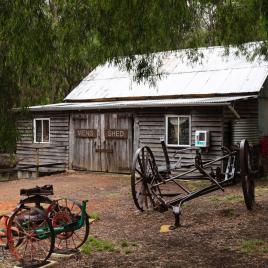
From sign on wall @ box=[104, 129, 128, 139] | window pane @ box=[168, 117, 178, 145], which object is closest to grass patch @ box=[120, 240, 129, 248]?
window pane @ box=[168, 117, 178, 145]

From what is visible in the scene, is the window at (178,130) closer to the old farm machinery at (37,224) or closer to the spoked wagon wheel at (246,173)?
the spoked wagon wheel at (246,173)

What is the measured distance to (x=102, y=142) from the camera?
2006 centimetres

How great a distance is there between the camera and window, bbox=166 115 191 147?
18.0 metres

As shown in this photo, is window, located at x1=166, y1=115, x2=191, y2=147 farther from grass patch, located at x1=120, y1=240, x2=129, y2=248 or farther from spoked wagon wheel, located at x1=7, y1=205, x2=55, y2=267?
spoked wagon wheel, located at x1=7, y1=205, x2=55, y2=267

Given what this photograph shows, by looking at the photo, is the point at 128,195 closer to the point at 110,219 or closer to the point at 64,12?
the point at 110,219

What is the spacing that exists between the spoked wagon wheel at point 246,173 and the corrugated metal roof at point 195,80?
7.64m

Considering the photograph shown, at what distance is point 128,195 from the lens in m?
14.1

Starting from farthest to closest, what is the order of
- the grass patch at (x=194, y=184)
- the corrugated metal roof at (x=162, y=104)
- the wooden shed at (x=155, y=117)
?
the wooden shed at (x=155, y=117) < the corrugated metal roof at (x=162, y=104) < the grass patch at (x=194, y=184)

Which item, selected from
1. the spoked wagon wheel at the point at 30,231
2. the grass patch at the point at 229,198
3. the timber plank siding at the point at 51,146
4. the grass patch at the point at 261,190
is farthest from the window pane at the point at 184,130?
the spoked wagon wheel at the point at 30,231

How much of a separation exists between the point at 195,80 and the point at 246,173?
10.7m

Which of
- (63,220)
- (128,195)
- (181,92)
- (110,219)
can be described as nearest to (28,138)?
(181,92)

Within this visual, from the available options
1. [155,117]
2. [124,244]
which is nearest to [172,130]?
[155,117]

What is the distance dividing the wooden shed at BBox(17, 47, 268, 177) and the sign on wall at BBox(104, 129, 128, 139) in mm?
42

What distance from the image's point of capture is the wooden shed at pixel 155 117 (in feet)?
57.7
